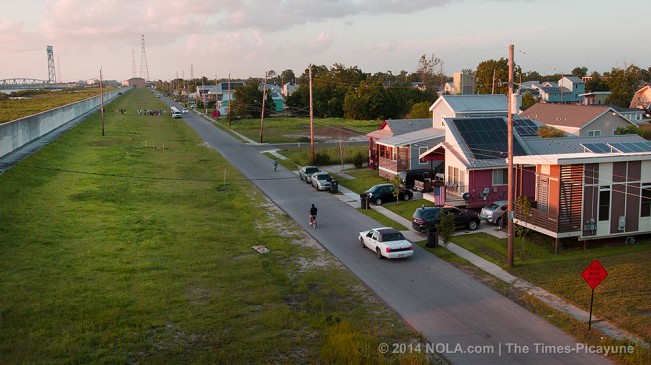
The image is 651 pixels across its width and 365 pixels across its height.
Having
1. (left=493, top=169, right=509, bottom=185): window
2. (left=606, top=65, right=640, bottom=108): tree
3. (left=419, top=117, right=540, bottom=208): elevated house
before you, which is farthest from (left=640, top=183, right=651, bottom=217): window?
(left=606, top=65, right=640, bottom=108): tree

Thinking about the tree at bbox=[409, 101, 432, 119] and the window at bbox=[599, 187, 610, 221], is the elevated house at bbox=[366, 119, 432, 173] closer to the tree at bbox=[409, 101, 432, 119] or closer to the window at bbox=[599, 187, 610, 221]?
the tree at bbox=[409, 101, 432, 119]

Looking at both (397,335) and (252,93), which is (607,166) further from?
(252,93)

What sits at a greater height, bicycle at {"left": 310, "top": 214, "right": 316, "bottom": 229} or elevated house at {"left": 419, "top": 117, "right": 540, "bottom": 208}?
elevated house at {"left": 419, "top": 117, "right": 540, "bottom": 208}

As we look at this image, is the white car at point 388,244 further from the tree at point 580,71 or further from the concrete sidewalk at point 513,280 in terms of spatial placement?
the tree at point 580,71

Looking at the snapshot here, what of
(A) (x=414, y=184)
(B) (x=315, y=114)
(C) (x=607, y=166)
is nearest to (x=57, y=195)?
(A) (x=414, y=184)

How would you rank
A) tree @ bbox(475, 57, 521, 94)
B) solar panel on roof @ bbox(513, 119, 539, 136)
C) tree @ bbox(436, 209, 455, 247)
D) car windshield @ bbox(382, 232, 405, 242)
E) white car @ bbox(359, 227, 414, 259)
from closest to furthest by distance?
white car @ bbox(359, 227, 414, 259), car windshield @ bbox(382, 232, 405, 242), tree @ bbox(436, 209, 455, 247), solar panel on roof @ bbox(513, 119, 539, 136), tree @ bbox(475, 57, 521, 94)

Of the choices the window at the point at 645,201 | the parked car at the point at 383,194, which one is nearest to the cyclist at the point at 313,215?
the parked car at the point at 383,194
